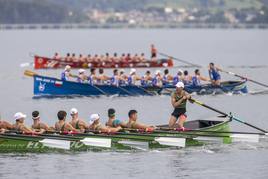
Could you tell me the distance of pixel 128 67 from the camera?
88.3m

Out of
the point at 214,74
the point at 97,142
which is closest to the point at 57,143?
the point at 97,142

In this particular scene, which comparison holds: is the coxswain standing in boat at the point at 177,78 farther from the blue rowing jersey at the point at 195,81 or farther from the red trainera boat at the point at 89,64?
the red trainera boat at the point at 89,64

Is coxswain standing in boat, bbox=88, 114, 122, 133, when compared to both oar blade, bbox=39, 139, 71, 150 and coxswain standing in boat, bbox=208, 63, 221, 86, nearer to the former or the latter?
oar blade, bbox=39, 139, 71, 150

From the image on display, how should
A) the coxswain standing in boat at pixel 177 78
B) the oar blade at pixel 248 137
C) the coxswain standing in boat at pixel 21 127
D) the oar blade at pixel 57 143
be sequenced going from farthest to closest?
1. the coxswain standing in boat at pixel 177 78
2. the oar blade at pixel 248 137
3. the coxswain standing in boat at pixel 21 127
4. the oar blade at pixel 57 143

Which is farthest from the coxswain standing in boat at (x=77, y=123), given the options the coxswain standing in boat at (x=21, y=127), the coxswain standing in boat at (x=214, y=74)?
the coxswain standing in boat at (x=214, y=74)

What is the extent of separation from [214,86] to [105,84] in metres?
6.49

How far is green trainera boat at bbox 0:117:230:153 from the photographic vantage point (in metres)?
39.2

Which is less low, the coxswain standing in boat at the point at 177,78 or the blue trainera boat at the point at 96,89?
the coxswain standing in boat at the point at 177,78

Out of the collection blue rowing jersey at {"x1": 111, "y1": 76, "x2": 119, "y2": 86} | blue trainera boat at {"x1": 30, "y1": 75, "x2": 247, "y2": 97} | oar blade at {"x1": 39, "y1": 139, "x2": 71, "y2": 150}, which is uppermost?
blue rowing jersey at {"x1": 111, "y1": 76, "x2": 119, "y2": 86}

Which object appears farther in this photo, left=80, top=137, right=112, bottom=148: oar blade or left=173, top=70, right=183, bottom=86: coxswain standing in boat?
left=173, top=70, right=183, bottom=86: coxswain standing in boat

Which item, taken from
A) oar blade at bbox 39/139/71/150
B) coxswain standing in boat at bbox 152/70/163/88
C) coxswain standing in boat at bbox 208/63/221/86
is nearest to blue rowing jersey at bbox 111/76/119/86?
coxswain standing in boat at bbox 152/70/163/88

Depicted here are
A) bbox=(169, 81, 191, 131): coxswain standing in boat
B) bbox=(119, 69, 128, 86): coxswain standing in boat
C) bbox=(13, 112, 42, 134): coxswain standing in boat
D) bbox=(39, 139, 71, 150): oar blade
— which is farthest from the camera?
bbox=(119, 69, 128, 86): coxswain standing in boat

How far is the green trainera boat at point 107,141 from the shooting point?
39.2 metres

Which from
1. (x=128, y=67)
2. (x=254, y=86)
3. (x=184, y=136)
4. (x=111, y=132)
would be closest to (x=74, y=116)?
(x=111, y=132)
